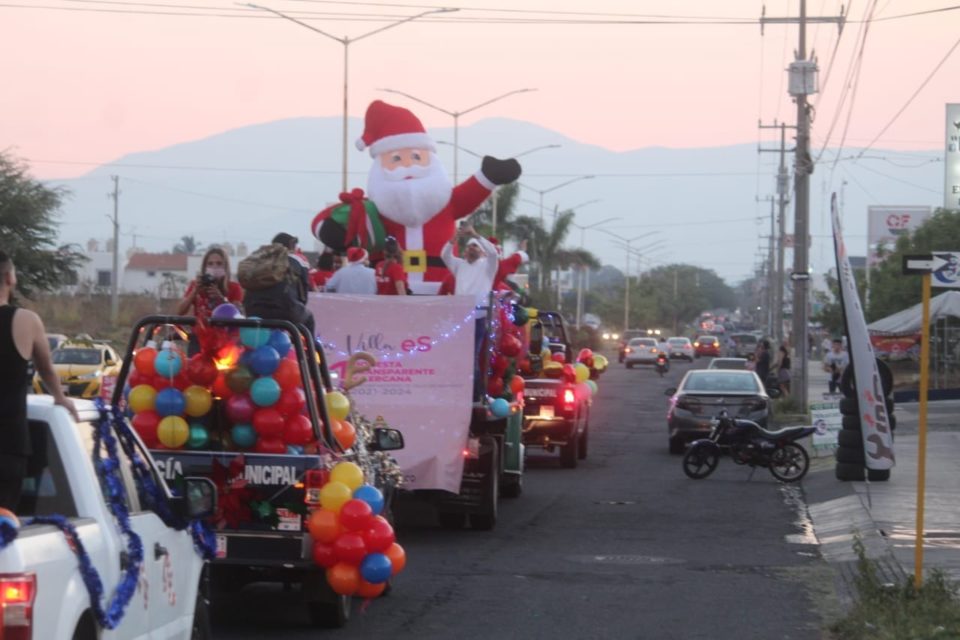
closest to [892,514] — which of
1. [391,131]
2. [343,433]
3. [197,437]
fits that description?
[391,131]

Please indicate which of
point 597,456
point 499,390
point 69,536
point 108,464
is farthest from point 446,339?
point 597,456

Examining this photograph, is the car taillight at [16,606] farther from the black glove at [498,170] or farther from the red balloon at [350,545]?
the black glove at [498,170]

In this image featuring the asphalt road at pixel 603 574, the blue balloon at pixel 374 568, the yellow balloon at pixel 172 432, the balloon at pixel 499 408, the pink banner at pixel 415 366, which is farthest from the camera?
the balloon at pixel 499 408

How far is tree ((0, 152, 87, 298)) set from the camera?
4684 centimetres

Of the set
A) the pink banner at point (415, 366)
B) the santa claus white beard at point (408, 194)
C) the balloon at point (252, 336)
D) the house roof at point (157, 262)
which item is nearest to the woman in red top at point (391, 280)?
the pink banner at point (415, 366)

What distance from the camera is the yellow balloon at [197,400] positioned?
382 inches

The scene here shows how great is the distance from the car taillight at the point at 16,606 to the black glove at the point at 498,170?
50.7ft

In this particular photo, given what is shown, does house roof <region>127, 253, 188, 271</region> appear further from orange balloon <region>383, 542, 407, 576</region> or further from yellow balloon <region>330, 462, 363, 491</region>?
yellow balloon <region>330, 462, 363, 491</region>

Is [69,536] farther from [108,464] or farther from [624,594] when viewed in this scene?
[624,594]

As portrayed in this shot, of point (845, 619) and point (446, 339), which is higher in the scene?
point (446, 339)

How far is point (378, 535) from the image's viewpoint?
9.38m

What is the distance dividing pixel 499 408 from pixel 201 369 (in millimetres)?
5460

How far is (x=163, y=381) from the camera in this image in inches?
385

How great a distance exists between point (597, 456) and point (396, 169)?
7.97m
